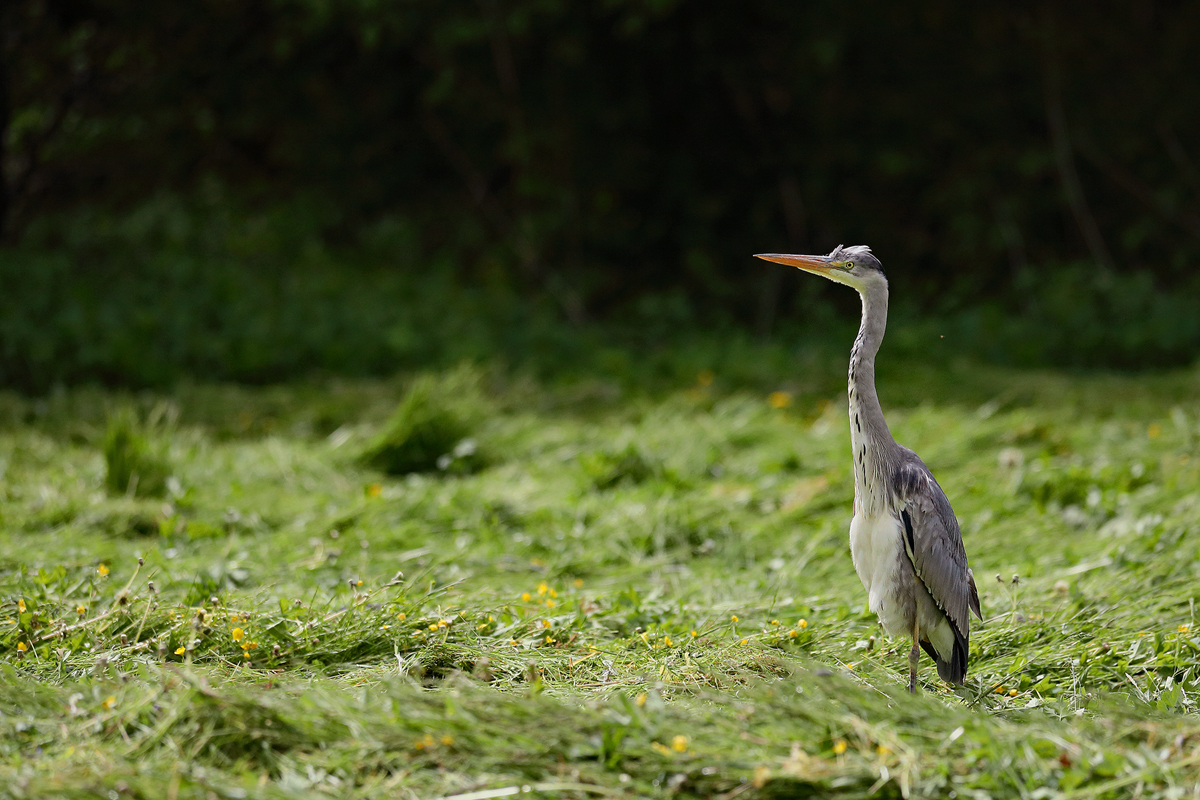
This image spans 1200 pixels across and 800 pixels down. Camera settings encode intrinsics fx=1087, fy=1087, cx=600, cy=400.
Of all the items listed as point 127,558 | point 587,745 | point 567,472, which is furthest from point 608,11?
point 587,745

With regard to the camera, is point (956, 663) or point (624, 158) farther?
point (624, 158)

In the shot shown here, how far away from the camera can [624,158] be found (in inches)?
324

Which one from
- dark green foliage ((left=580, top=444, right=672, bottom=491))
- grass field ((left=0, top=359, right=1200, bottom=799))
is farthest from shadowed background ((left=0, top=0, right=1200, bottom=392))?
dark green foliage ((left=580, top=444, right=672, bottom=491))

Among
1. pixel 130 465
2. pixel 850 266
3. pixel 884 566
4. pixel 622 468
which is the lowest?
pixel 622 468

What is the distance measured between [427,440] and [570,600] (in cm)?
176

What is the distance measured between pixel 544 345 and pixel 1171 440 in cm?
369

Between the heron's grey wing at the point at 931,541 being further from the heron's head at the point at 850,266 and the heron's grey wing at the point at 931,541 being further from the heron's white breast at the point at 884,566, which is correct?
the heron's head at the point at 850,266

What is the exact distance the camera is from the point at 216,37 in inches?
326

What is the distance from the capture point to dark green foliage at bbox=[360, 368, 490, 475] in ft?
15.0

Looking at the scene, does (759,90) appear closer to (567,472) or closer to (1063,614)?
(567,472)

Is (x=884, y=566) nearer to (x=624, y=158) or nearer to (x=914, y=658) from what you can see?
(x=914, y=658)

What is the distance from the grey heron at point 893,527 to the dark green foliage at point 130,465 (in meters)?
2.66

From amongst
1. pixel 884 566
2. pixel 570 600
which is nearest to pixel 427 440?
pixel 570 600

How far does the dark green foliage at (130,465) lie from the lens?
13.2ft
